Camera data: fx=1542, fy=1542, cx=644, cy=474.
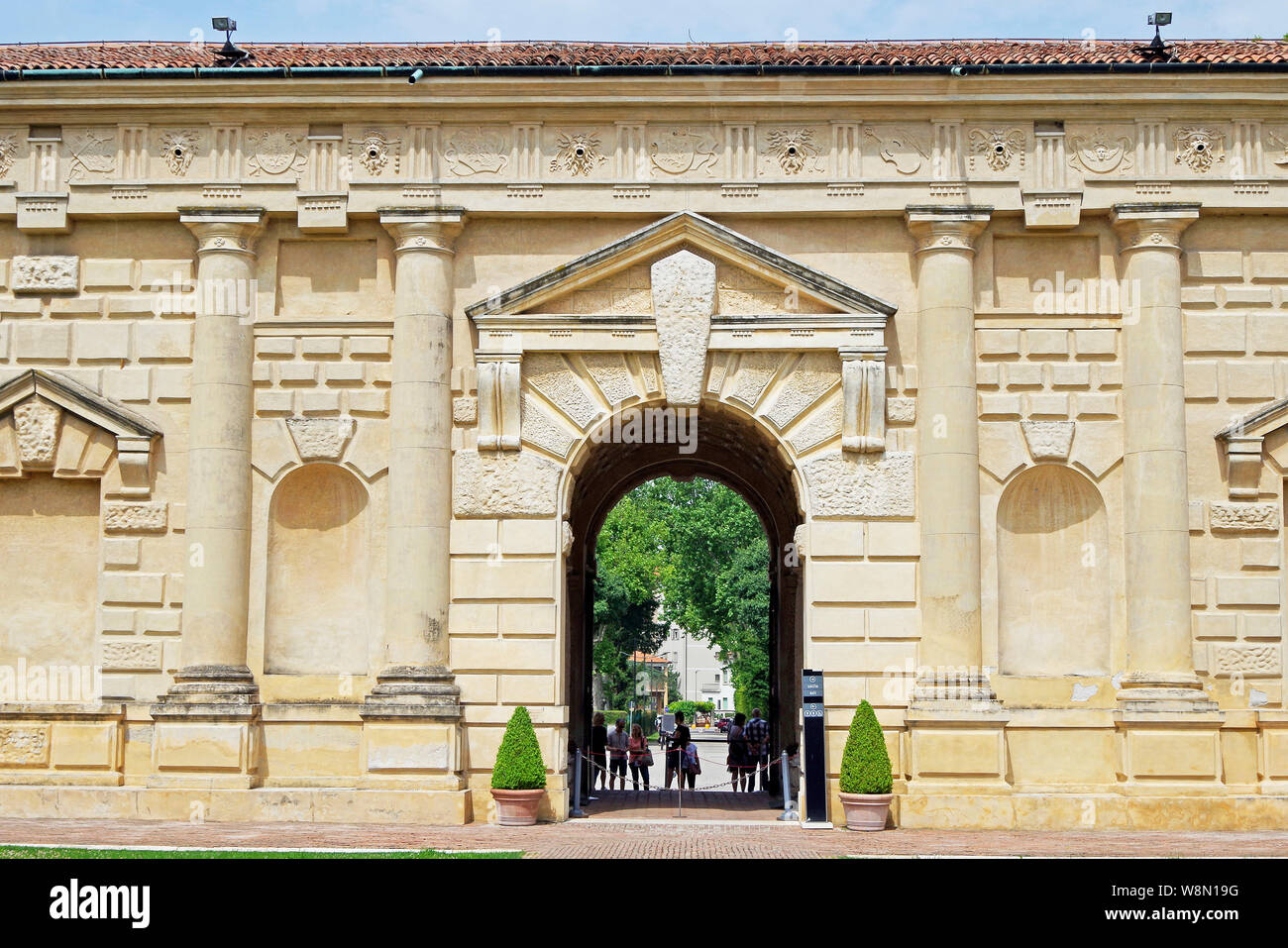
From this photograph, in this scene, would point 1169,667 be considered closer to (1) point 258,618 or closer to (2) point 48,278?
(1) point 258,618

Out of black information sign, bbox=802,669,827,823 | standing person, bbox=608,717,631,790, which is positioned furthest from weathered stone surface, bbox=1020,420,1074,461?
standing person, bbox=608,717,631,790

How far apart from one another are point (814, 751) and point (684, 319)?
5843 mm

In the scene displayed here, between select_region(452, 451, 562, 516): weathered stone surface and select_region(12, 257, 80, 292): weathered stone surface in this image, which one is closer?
select_region(452, 451, 562, 516): weathered stone surface

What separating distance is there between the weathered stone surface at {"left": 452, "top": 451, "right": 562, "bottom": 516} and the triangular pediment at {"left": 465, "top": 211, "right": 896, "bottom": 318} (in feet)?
6.75

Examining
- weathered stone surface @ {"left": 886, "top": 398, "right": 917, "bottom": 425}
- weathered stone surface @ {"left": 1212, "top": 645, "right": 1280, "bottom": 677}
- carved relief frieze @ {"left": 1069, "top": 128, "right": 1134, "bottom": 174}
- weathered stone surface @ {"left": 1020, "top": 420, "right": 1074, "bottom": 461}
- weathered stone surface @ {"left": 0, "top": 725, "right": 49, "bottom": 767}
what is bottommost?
weathered stone surface @ {"left": 0, "top": 725, "right": 49, "bottom": 767}

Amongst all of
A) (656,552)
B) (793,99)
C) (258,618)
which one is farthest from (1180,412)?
(656,552)

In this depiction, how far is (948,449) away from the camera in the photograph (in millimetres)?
19859

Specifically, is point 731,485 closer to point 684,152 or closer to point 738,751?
point 738,751

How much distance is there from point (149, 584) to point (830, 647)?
8.94m

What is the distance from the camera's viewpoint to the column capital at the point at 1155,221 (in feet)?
66.2

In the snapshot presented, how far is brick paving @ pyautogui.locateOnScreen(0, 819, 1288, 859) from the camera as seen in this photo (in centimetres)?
1586

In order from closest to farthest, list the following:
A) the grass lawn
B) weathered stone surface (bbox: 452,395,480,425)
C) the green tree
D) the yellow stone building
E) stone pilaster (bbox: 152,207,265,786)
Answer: the grass lawn < stone pilaster (bbox: 152,207,265,786) < the yellow stone building < weathered stone surface (bbox: 452,395,480,425) < the green tree

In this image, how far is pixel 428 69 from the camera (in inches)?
799

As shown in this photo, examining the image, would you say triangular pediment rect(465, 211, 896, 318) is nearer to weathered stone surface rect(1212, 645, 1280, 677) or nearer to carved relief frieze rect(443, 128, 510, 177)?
carved relief frieze rect(443, 128, 510, 177)
